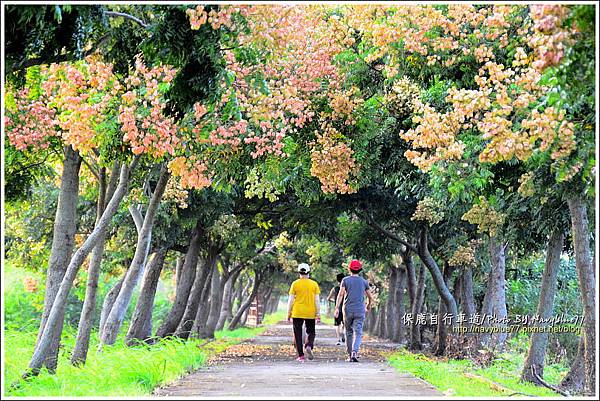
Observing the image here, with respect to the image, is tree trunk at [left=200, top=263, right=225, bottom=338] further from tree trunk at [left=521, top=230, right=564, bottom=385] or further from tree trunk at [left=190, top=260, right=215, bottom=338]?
tree trunk at [left=521, top=230, right=564, bottom=385]

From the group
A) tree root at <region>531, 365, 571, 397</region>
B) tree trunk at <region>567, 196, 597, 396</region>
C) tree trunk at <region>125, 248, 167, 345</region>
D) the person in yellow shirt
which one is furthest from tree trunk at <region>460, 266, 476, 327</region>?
tree trunk at <region>567, 196, 597, 396</region>

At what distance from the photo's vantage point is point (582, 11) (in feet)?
21.4

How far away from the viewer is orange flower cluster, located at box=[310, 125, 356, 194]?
14.3 meters

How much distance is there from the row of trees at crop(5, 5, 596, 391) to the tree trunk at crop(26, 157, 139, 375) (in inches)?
1.0

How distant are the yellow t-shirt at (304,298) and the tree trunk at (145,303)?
13.0 feet

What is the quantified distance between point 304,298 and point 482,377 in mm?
4448

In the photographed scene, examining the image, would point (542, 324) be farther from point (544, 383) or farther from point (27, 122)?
point (27, 122)

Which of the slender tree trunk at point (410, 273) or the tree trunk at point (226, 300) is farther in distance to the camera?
the tree trunk at point (226, 300)

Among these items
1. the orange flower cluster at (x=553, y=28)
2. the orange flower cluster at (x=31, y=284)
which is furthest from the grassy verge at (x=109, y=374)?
the orange flower cluster at (x=31, y=284)

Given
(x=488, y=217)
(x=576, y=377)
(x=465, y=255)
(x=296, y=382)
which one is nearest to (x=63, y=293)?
(x=296, y=382)

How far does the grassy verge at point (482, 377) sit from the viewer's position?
34.3ft

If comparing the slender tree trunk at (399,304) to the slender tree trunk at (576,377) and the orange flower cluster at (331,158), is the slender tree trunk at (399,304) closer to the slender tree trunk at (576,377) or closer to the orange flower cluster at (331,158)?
the orange flower cluster at (331,158)

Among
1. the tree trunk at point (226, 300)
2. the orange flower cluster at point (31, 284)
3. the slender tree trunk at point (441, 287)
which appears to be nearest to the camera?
the slender tree trunk at point (441, 287)

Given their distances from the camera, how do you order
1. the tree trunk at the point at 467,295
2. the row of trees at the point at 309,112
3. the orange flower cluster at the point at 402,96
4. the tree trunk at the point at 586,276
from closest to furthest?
the row of trees at the point at 309,112 → the tree trunk at the point at 586,276 → the orange flower cluster at the point at 402,96 → the tree trunk at the point at 467,295
